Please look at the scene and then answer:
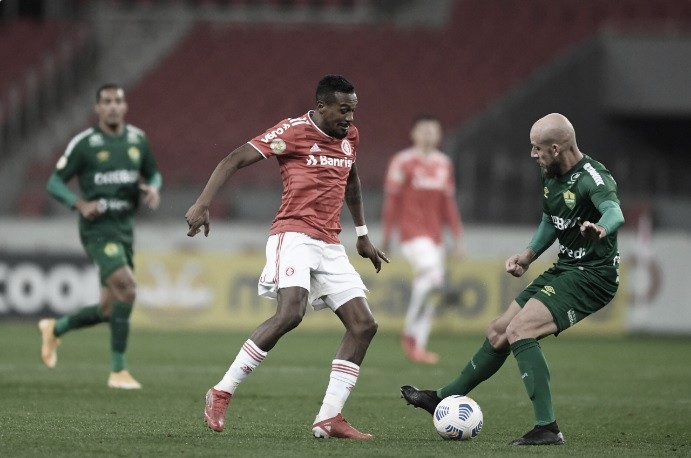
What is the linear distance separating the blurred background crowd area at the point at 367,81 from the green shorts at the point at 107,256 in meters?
10.7

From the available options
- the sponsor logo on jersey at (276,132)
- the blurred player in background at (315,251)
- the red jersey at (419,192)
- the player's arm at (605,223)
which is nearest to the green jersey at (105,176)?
the blurred player in background at (315,251)

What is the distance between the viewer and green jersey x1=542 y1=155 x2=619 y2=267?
7.52 metres

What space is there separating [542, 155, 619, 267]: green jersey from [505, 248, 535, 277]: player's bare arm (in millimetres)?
196

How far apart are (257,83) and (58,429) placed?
18.4 meters

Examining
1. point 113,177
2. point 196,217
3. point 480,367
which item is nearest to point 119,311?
point 113,177

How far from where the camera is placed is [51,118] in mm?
25750

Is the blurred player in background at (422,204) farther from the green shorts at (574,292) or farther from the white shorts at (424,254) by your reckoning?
the green shorts at (574,292)

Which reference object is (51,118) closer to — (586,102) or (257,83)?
(257,83)

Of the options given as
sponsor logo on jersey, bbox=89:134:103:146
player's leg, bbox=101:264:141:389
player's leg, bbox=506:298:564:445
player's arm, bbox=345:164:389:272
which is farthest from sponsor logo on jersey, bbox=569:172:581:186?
sponsor logo on jersey, bbox=89:134:103:146

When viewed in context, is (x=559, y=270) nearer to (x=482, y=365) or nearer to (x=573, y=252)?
(x=573, y=252)

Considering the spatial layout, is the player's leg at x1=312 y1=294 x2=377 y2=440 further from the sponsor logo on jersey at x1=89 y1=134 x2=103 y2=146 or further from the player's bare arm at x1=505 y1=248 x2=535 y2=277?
the sponsor logo on jersey at x1=89 y1=134 x2=103 y2=146

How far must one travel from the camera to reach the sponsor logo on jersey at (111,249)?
35.5 feet

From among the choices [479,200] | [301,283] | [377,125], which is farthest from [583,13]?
[301,283]

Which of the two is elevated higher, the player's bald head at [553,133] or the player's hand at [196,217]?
the player's bald head at [553,133]
